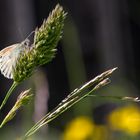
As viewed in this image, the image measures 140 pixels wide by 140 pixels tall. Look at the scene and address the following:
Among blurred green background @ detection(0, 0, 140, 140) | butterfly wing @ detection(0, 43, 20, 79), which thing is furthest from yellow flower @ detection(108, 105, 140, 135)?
butterfly wing @ detection(0, 43, 20, 79)

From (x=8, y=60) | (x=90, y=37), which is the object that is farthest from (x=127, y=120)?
(x=8, y=60)

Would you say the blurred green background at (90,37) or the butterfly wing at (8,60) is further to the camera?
the blurred green background at (90,37)

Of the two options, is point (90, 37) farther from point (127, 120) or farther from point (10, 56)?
point (10, 56)

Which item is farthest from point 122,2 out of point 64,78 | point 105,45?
point 64,78

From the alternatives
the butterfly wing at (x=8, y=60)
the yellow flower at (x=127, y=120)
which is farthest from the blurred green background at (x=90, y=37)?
the butterfly wing at (x=8, y=60)

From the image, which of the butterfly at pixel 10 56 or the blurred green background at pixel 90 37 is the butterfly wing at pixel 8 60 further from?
the blurred green background at pixel 90 37

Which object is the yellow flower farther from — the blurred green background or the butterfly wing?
the butterfly wing

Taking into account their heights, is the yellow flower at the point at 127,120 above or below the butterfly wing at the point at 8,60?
below
